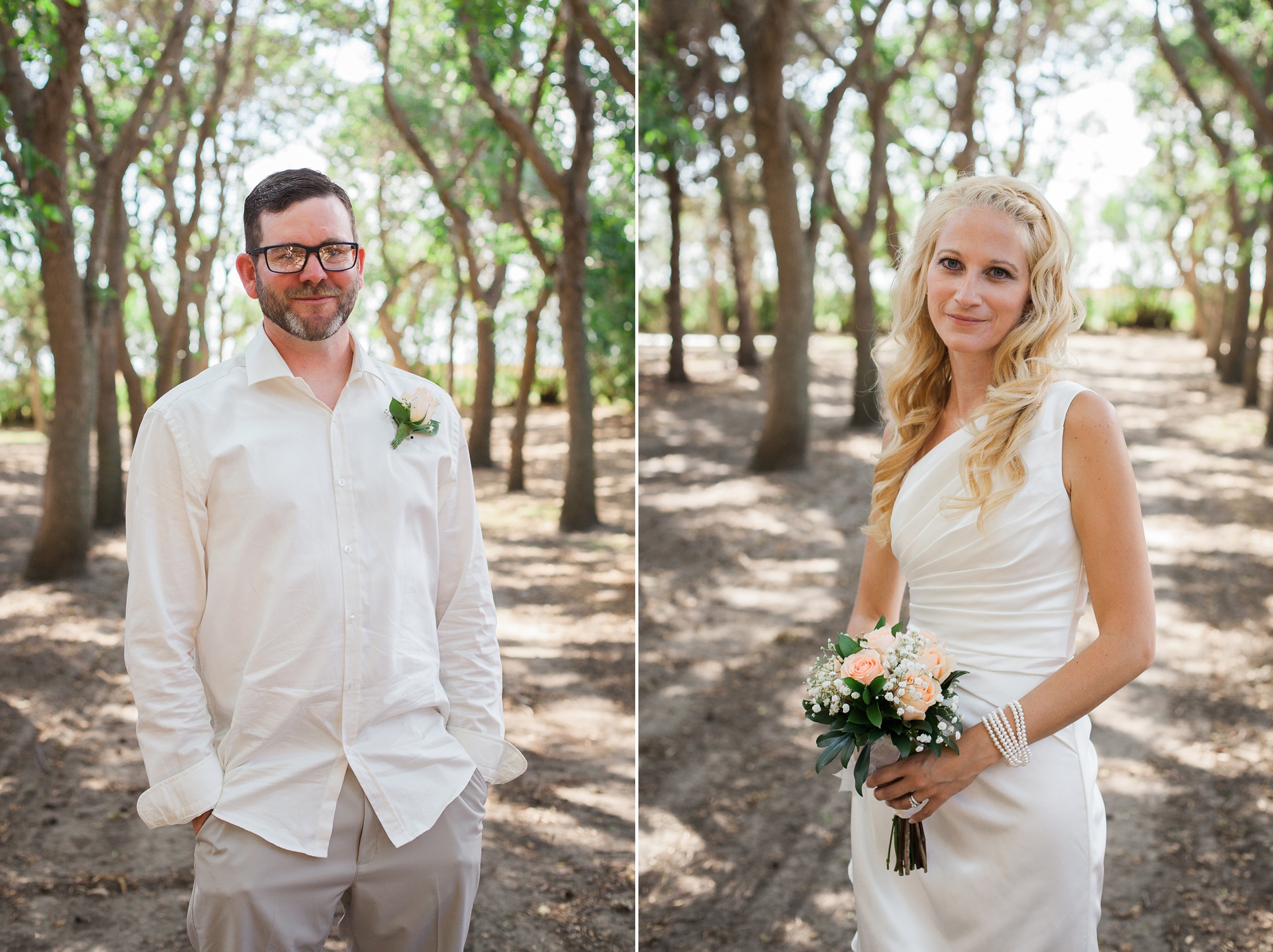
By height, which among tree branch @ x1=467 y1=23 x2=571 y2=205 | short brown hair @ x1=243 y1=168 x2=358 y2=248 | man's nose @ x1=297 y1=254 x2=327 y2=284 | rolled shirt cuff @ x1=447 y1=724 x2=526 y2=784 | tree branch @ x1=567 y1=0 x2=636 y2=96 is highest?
tree branch @ x1=567 y1=0 x2=636 y2=96

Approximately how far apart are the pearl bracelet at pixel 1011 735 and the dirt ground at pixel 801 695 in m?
2.12

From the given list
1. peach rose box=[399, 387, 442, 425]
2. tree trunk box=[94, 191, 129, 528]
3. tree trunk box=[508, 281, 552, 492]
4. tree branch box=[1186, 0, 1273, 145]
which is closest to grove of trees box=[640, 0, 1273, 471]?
tree branch box=[1186, 0, 1273, 145]

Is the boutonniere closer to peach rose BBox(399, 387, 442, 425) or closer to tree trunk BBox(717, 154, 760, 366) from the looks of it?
peach rose BBox(399, 387, 442, 425)

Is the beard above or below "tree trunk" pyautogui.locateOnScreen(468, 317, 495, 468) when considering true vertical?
above

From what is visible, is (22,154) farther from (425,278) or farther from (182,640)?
(182,640)

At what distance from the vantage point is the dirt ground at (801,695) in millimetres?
3838

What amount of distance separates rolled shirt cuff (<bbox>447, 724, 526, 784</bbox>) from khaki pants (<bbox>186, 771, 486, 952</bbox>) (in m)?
0.03

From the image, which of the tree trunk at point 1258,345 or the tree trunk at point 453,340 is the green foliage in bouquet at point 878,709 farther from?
the tree trunk at point 1258,345

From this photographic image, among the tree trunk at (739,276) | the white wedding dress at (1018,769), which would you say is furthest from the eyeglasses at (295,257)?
the tree trunk at (739,276)

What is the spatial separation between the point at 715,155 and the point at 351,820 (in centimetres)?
1221

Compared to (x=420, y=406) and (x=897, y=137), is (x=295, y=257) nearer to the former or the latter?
(x=420, y=406)

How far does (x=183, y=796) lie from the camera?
72.6 inches

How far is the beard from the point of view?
6.63 feet

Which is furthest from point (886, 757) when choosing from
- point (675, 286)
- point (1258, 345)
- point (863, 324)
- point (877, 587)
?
point (675, 286)
